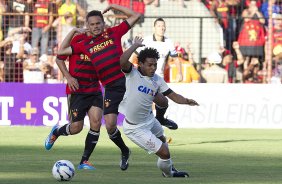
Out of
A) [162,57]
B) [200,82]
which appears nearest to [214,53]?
[200,82]

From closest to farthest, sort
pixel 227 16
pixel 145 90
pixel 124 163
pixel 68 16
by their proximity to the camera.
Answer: pixel 145 90 → pixel 124 163 → pixel 68 16 → pixel 227 16

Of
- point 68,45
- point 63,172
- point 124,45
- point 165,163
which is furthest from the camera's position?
point 124,45

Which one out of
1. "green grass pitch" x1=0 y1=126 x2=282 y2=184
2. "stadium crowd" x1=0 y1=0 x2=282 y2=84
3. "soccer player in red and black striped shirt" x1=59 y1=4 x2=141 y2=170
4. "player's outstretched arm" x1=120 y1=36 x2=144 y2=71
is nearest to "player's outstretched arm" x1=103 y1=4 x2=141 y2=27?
"soccer player in red and black striped shirt" x1=59 y1=4 x2=141 y2=170

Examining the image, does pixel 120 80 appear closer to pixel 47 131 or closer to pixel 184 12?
pixel 47 131

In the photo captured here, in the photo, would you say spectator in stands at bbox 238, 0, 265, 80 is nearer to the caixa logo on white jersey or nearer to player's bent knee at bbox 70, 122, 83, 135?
player's bent knee at bbox 70, 122, 83, 135

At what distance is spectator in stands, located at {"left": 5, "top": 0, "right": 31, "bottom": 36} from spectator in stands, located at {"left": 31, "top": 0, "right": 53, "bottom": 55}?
0.24m

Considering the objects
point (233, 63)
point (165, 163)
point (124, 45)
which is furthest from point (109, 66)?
point (233, 63)

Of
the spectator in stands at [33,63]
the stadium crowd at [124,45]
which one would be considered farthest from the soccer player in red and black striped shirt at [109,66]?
the spectator in stands at [33,63]

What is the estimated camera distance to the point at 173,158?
15.6 metres

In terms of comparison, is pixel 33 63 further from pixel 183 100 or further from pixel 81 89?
pixel 183 100

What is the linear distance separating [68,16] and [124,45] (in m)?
1.88

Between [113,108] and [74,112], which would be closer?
[113,108]

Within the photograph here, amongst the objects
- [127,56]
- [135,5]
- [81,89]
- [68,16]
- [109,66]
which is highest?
[135,5]

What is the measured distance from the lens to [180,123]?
953 inches
